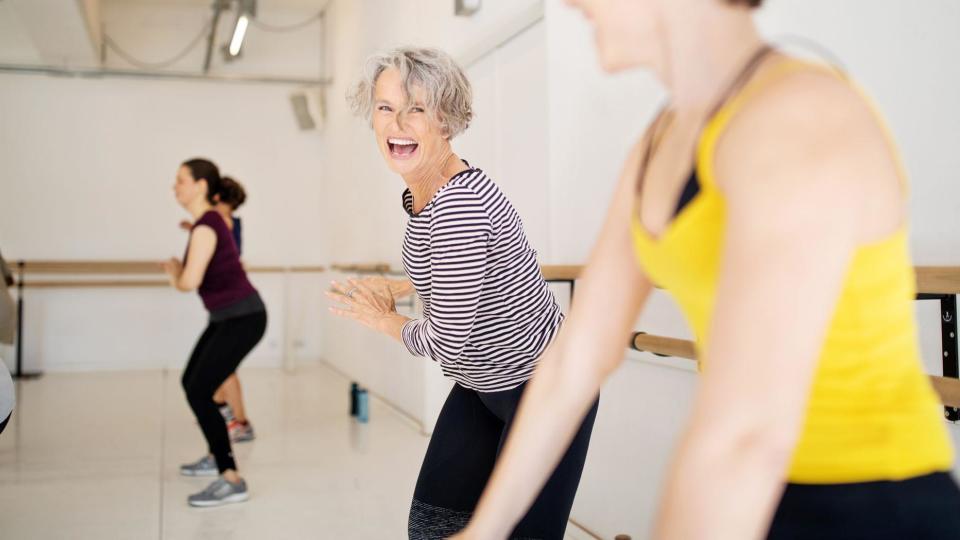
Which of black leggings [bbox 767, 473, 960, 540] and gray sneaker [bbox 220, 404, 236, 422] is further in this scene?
gray sneaker [bbox 220, 404, 236, 422]

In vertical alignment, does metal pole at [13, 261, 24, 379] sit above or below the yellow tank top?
below

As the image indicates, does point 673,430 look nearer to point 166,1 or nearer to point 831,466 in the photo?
point 831,466

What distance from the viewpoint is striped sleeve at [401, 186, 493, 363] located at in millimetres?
1555

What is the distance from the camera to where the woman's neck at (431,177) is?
1796 mm

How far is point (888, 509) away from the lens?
2.19 feet

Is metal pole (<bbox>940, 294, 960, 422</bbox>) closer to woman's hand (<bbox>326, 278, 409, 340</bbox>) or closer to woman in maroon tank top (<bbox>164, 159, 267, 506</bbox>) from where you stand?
woman's hand (<bbox>326, 278, 409, 340</bbox>)

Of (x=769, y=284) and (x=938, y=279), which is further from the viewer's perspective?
(x=938, y=279)

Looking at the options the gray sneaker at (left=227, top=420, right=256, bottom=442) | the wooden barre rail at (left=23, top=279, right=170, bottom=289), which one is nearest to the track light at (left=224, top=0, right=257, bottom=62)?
the wooden barre rail at (left=23, top=279, right=170, bottom=289)

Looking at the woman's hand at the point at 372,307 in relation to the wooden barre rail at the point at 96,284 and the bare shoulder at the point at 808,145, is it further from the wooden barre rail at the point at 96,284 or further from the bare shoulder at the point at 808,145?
the wooden barre rail at the point at 96,284

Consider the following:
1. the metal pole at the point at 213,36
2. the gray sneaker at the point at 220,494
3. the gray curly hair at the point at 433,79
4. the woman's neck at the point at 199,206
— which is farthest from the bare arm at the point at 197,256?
the metal pole at the point at 213,36

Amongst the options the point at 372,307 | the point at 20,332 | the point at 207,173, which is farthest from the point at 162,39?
the point at 372,307

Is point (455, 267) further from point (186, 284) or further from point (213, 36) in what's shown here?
point (213, 36)

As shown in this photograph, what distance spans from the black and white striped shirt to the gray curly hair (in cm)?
21

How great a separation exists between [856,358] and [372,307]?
1.17m
